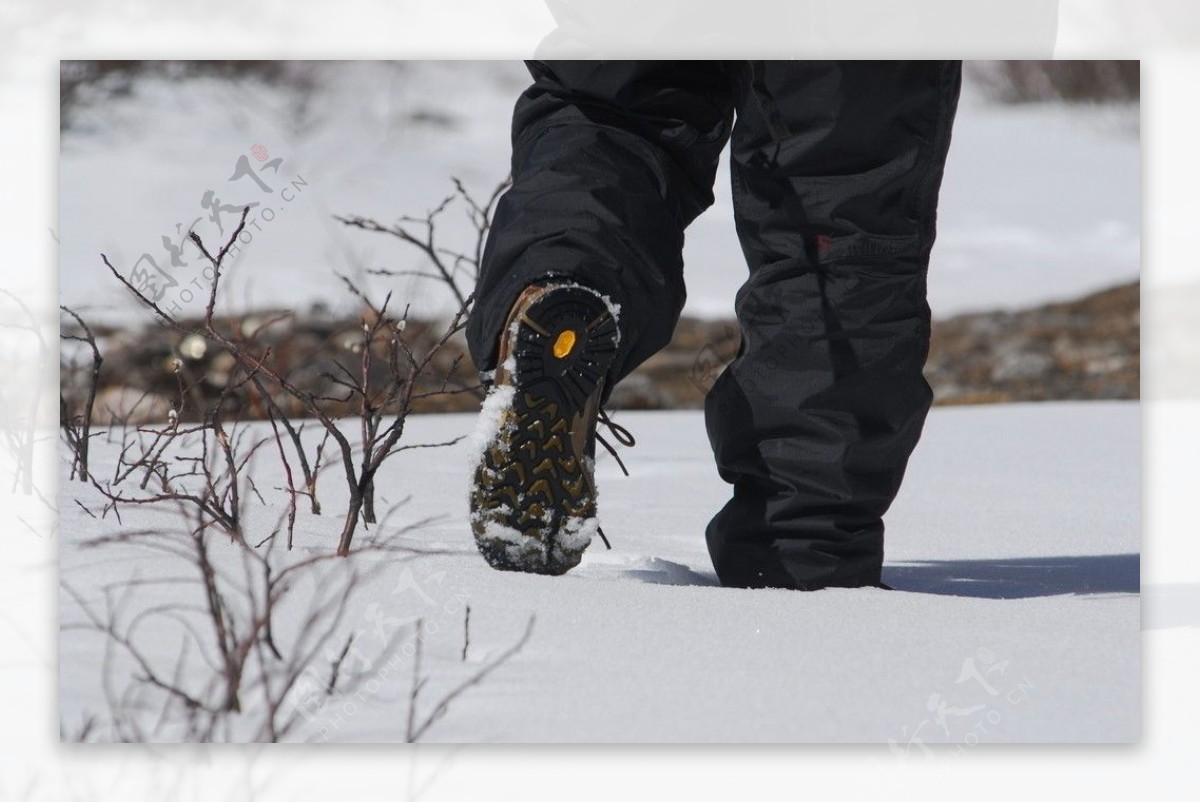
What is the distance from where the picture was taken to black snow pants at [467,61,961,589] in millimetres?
1502

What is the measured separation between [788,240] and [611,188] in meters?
0.30

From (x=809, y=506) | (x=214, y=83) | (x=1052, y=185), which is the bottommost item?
(x=809, y=506)

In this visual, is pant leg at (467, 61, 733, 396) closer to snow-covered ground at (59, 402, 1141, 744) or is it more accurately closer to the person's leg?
A: the person's leg

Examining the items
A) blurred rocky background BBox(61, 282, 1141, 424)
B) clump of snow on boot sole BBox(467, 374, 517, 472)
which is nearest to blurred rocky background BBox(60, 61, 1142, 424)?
blurred rocky background BBox(61, 282, 1141, 424)

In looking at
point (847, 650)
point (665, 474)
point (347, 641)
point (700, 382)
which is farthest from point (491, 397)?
point (700, 382)

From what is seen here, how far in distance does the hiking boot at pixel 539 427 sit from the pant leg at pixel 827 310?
0.34 metres

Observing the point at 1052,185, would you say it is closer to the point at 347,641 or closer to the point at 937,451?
the point at 937,451

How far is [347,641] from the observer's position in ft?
4.00

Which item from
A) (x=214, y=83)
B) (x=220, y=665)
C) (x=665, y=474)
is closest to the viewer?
(x=220, y=665)

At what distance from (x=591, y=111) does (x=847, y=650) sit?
68cm

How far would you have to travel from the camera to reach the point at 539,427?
4.55ft

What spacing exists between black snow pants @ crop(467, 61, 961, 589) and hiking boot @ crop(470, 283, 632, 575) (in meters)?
0.07

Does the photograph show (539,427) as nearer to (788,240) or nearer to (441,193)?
(788,240)

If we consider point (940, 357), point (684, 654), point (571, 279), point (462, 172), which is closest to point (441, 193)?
point (462, 172)
